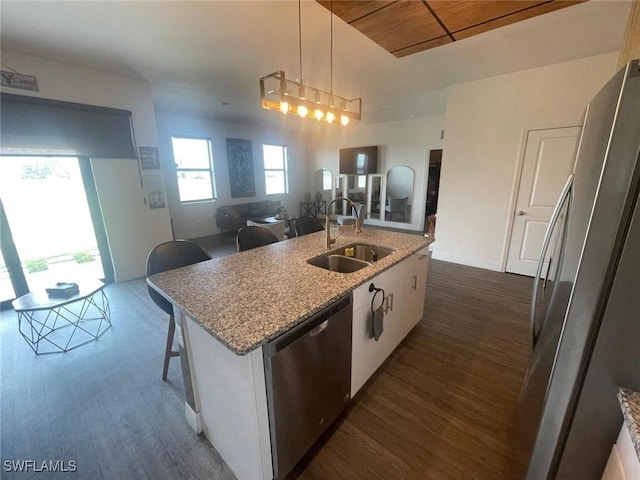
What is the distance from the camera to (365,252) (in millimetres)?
2223

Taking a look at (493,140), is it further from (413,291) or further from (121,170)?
(121,170)

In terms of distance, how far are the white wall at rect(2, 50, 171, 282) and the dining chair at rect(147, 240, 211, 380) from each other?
2.37 meters

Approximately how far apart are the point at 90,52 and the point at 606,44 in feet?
18.1

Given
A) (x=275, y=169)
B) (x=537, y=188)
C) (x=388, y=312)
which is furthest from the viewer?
(x=275, y=169)

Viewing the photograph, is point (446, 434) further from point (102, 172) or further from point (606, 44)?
point (102, 172)

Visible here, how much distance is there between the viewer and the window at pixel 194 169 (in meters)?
6.03

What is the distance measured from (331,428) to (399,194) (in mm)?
7282

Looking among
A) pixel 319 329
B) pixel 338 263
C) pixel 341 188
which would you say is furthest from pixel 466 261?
pixel 341 188

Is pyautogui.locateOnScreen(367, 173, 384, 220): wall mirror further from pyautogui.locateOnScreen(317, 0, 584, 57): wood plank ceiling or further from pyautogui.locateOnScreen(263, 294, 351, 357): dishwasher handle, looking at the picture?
pyautogui.locateOnScreen(263, 294, 351, 357): dishwasher handle

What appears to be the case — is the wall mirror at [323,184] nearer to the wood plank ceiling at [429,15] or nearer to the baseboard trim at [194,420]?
the wood plank ceiling at [429,15]

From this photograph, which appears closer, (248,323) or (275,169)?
(248,323)

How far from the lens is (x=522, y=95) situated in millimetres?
3406

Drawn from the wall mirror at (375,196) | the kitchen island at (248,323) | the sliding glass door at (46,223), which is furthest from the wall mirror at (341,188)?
the kitchen island at (248,323)

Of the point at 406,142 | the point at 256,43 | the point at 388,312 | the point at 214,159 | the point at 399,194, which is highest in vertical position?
the point at 256,43
